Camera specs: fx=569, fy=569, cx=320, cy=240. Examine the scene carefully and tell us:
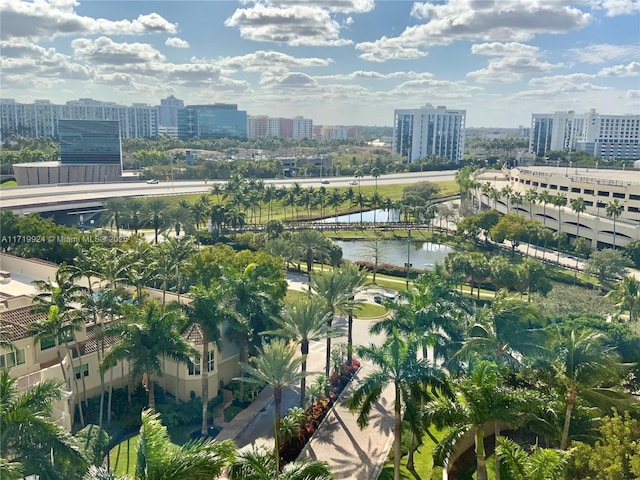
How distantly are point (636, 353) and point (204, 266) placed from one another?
67.9ft

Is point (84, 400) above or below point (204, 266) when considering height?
below

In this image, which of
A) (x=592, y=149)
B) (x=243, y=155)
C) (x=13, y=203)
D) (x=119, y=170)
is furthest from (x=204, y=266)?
(x=592, y=149)

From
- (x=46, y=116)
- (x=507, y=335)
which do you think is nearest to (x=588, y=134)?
(x=46, y=116)

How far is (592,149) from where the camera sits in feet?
469

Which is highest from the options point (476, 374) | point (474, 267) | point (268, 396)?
point (476, 374)

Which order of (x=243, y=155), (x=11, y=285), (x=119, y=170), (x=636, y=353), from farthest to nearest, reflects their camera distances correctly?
1. (x=243, y=155)
2. (x=119, y=170)
3. (x=11, y=285)
4. (x=636, y=353)

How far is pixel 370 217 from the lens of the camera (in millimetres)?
73625

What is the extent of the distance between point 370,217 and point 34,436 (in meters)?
63.7

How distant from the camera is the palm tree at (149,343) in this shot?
18797 millimetres

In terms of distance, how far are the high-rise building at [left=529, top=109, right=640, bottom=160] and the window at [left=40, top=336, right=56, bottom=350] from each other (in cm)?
13712

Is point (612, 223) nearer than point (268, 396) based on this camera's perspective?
No

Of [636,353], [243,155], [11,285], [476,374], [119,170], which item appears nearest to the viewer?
[476,374]

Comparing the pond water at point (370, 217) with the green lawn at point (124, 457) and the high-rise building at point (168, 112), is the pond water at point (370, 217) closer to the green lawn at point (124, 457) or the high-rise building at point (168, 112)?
the green lawn at point (124, 457)

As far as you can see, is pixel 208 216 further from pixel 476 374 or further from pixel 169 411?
pixel 476 374
